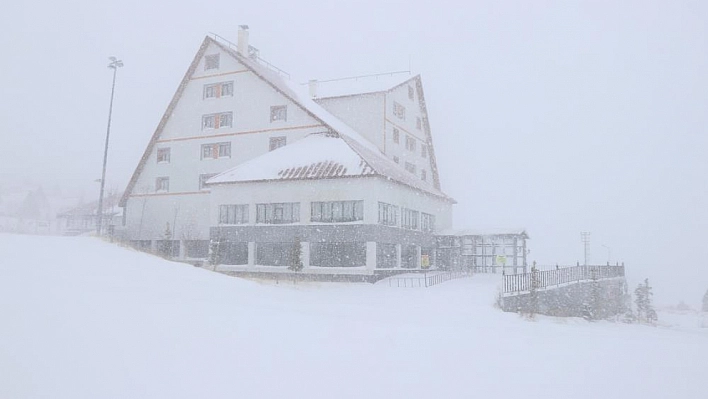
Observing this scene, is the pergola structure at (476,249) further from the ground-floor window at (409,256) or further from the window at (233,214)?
the window at (233,214)

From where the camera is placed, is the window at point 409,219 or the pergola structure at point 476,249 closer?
the window at point 409,219

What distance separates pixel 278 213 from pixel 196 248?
9.83m

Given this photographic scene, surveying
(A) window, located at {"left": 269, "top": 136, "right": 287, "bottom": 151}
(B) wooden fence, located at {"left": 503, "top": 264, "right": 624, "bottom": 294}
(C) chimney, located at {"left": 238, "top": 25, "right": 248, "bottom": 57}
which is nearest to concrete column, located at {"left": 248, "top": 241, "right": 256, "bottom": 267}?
(A) window, located at {"left": 269, "top": 136, "right": 287, "bottom": 151}

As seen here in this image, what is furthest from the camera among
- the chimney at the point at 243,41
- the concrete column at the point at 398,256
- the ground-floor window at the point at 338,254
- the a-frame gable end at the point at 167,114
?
the chimney at the point at 243,41

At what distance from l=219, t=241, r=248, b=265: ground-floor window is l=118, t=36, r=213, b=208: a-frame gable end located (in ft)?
41.9

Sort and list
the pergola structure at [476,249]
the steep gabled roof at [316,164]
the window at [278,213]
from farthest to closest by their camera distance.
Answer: the pergola structure at [476,249] < the window at [278,213] < the steep gabled roof at [316,164]

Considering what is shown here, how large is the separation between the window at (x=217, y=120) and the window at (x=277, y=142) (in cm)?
392

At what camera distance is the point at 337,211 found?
33.7m

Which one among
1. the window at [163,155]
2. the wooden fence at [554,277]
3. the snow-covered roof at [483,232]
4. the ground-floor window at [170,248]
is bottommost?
the wooden fence at [554,277]

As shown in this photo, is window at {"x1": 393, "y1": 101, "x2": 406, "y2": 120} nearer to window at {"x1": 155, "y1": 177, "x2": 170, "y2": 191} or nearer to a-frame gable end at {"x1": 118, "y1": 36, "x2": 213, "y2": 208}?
a-frame gable end at {"x1": 118, "y1": 36, "x2": 213, "y2": 208}

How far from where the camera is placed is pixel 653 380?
8.86m

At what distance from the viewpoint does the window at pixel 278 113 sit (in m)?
39.7

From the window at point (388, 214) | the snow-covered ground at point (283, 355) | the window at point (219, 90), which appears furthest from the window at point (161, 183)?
the snow-covered ground at point (283, 355)

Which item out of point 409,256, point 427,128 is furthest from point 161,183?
point 427,128
